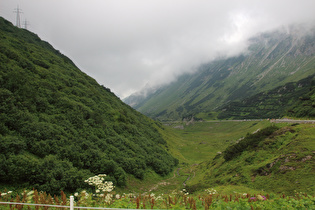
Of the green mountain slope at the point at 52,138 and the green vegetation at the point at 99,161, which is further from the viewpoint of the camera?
the green mountain slope at the point at 52,138

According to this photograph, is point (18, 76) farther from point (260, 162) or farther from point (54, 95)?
point (260, 162)

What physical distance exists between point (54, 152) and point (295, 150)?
34313mm

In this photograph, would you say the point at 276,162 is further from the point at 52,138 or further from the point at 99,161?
the point at 52,138

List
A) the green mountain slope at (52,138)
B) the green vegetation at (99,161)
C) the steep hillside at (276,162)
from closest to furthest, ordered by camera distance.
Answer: the green vegetation at (99,161), the steep hillside at (276,162), the green mountain slope at (52,138)

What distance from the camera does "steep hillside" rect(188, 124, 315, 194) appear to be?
59.1 ft

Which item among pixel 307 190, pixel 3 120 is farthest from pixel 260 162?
pixel 3 120

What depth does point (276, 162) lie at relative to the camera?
22.4 meters

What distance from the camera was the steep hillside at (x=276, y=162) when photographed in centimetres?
1802

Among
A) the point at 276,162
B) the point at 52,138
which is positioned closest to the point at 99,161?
the point at 52,138

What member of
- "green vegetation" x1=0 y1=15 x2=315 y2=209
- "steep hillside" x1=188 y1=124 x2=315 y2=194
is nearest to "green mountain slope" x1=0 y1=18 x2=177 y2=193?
"green vegetation" x1=0 y1=15 x2=315 y2=209

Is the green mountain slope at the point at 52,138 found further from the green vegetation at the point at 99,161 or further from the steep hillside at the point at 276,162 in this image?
the steep hillside at the point at 276,162

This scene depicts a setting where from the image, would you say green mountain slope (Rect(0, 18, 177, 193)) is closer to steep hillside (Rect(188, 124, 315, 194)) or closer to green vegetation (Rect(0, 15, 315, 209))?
green vegetation (Rect(0, 15, 315, 209))

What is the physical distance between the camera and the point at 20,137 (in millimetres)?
22984

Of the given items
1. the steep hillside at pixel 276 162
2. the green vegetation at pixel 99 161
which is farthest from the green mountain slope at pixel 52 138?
the steep hillside at pixel 276 162
